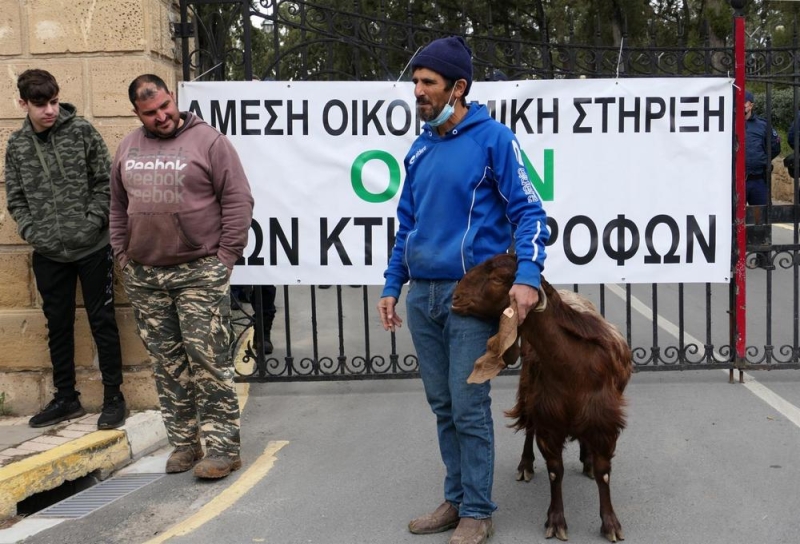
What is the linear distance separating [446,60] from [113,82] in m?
2.84

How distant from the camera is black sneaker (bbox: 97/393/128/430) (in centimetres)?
579

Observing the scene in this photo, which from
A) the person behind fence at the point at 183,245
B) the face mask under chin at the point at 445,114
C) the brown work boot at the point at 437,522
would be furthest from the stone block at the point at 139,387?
the face mask under chin at the point at 445,114

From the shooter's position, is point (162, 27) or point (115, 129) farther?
point (162, 27)

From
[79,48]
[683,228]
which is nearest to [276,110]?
[79,48]

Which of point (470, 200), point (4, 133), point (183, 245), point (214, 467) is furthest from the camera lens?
point (4, 133)

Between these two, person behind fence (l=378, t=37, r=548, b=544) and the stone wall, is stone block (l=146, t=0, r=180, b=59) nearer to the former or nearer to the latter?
the stone wall

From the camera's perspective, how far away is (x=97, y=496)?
5152mm

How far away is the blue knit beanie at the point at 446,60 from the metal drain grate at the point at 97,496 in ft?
9.29

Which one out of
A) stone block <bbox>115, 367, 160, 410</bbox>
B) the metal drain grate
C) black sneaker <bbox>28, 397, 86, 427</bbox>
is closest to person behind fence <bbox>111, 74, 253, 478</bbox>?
the metal drain grate

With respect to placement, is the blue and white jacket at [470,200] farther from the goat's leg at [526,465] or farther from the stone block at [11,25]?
the stone block at [11,25]

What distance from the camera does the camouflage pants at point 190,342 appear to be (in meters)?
5.15

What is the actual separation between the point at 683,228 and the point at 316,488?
10.5ft

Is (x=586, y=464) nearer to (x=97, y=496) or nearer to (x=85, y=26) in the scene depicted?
(x=97, y=496)

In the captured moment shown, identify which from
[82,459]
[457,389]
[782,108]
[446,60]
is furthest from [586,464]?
[782,108]
